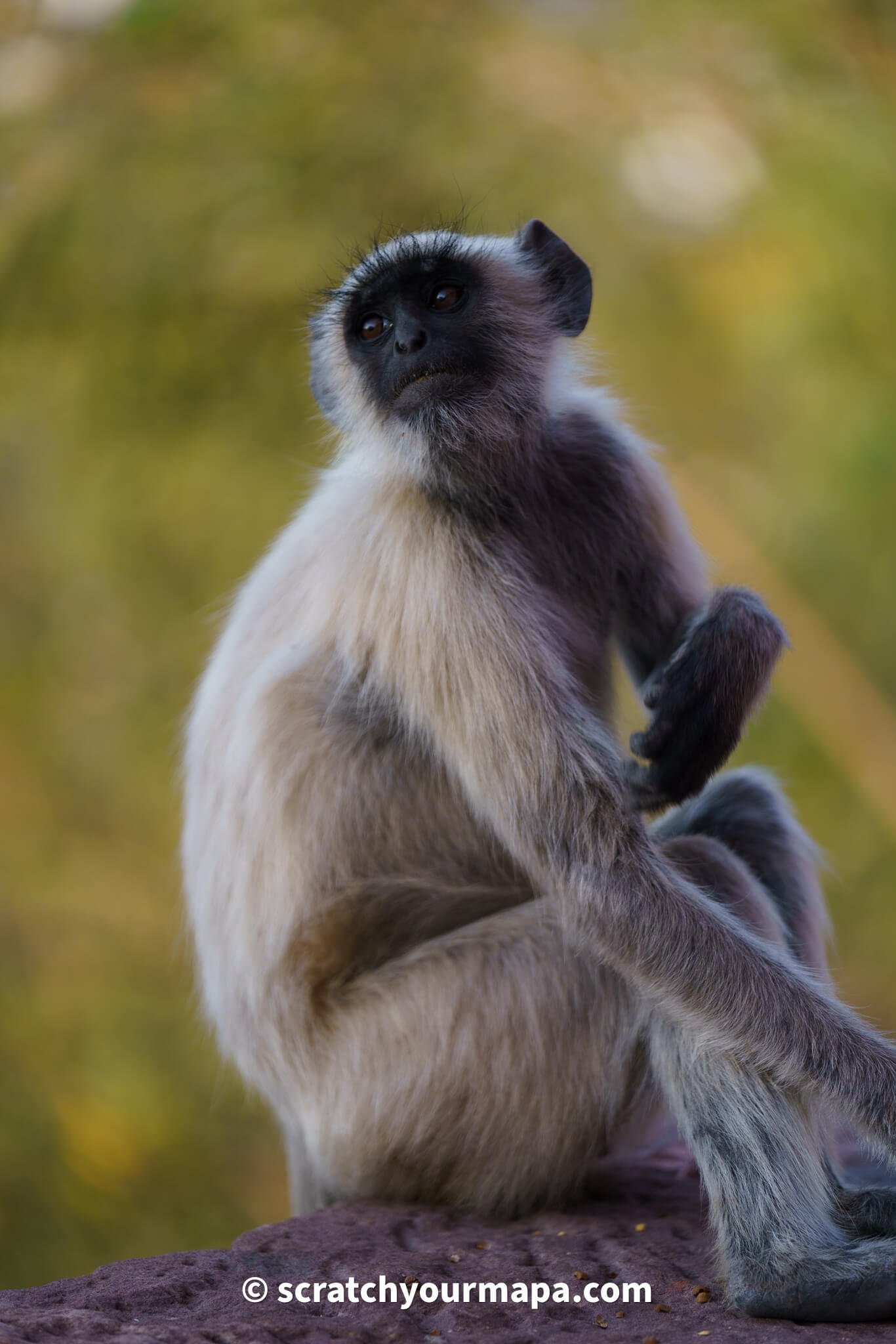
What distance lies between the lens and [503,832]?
9.57 ft

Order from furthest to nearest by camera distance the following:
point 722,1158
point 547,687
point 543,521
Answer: point 543,521
point 547,687
point 722,1158

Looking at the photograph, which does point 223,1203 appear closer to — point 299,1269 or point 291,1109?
point 291,1109

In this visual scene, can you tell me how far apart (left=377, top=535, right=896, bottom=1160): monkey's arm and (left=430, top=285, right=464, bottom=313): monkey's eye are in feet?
2.38

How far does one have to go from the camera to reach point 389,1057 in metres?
Answer: 3.14

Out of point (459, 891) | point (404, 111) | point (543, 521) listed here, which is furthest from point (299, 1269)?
point (404, 111)

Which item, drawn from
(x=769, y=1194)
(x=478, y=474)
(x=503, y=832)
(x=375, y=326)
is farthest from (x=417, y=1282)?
(x=375, y=326)

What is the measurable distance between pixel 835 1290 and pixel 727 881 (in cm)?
85

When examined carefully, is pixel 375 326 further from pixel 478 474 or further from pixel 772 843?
pixel 772 843

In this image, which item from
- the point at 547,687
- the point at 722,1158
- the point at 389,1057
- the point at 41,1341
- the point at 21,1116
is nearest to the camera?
the point at 41,1341

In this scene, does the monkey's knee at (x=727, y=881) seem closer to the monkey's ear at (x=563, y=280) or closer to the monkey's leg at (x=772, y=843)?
the monkey's leg at (x=772, y=843)

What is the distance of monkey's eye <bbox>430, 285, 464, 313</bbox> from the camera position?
11.3 feet

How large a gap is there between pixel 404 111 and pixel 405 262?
4784 millimetres

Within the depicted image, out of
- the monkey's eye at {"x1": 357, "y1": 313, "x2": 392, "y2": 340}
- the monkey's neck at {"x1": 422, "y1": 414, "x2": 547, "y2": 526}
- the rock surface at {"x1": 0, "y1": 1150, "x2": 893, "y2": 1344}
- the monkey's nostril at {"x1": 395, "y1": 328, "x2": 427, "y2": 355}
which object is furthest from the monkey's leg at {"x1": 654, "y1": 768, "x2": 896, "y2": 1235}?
the monkey's eye at {"x1": 357, "y1": 313, "x2": 392, "y2": 340}

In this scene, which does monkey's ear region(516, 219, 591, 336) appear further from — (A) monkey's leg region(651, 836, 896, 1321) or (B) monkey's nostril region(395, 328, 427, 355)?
(A) monkey's leg region(651, 836, 896, 1321)
